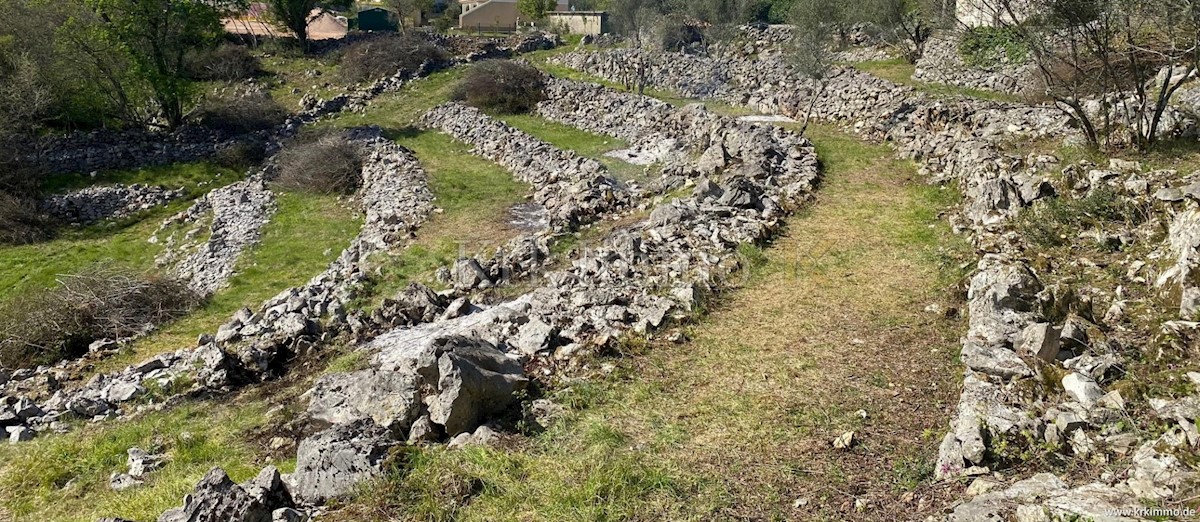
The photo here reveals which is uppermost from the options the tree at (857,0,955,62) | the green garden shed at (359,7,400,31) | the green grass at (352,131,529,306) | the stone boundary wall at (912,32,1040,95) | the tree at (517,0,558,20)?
the tree at (517,0,558,20)

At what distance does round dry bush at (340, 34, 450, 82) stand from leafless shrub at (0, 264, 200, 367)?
28.4 m

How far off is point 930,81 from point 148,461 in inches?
1071

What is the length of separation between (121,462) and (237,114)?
87.8ft

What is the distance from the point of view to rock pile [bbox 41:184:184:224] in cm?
2248

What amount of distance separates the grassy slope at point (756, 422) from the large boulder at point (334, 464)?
0.31 m

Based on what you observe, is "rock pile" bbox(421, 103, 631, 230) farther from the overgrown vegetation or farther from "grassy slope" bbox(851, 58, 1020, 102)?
"grassy slope" bbox(851, 58, 1020, 102)

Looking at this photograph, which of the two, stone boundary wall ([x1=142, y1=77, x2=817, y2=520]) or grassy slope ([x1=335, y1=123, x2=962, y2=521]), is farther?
stone boundary wall ([x1=142, y1=77, x2=817, y2=520])

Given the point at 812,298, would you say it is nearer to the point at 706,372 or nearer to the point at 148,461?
the point at 706,372

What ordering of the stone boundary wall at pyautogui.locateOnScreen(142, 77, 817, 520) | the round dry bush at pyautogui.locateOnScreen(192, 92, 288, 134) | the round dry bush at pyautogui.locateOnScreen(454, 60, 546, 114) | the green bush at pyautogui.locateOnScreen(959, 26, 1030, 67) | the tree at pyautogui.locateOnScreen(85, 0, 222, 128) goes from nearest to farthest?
the stone boundary wall at pyautogui.locateOnScreen(142, 77, 817, 520) < the green bush at pyautogui.locateOnScreen(959, 26, 1030, 67) < the tree at pyautogui.locateOnScreen(85, 0, 222, 128) < the round dry bush at pyautogui.locateOnScreen(192, 92, 288, 134) < the round dry bush at pyautogui.locateOnScreen(454, 60, 546, 114)

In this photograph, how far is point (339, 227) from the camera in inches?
796

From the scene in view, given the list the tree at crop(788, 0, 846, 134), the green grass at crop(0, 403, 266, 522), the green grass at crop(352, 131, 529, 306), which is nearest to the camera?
the green grass at crop(0, 403, 266, 522)

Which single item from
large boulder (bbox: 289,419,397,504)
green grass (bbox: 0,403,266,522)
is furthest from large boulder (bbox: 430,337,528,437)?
green grass (bbox: 0,403,266,522)

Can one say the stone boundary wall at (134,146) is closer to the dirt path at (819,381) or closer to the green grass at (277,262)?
the green grass at (277,262)

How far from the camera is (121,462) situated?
332 inches
